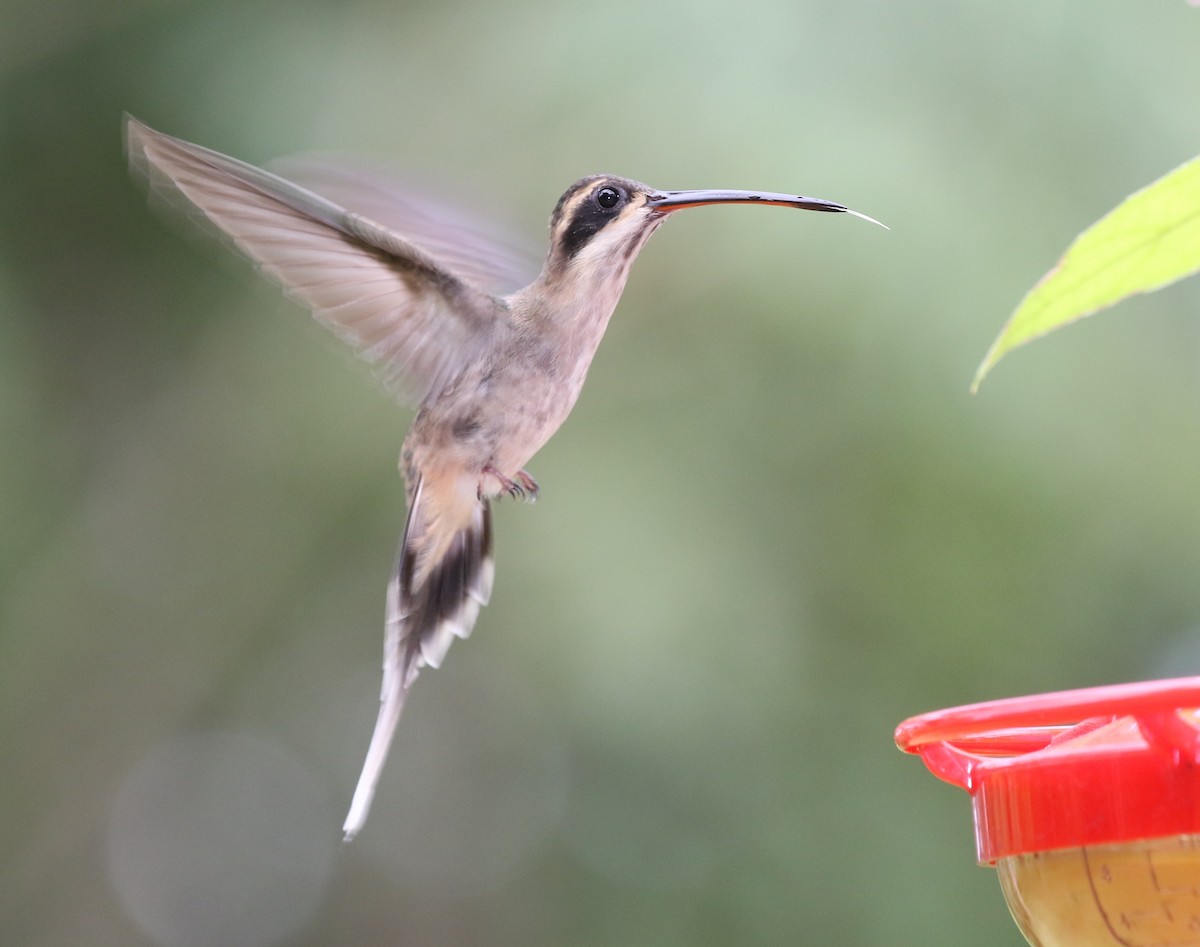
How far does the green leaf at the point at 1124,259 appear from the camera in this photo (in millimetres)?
919

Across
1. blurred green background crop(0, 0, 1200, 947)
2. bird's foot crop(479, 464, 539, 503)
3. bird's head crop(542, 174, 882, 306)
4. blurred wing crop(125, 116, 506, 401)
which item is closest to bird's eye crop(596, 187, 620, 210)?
bird's head crop(542, 174, 882, 306)

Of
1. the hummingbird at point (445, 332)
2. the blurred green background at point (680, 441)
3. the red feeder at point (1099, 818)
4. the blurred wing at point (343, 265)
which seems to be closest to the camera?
the red feeder at point (1099, 818)

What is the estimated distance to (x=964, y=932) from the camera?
3754mm

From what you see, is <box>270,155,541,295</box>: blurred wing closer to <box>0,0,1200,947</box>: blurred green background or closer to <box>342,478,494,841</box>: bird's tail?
<box>342,478,494,841</box>: bird's tail

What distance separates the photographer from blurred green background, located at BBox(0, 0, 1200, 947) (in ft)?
11.9

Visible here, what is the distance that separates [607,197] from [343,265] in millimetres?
350

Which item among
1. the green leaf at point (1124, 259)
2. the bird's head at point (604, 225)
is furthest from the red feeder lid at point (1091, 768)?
the bird's head at point (604, 225)

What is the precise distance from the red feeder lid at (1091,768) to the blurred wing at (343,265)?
0.91 m

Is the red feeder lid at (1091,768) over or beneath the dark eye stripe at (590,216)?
beneath

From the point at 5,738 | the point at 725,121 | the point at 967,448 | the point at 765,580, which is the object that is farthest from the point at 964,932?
the point at 5,738

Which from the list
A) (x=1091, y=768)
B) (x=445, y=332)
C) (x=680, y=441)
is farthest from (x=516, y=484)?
(x=680, y=441)

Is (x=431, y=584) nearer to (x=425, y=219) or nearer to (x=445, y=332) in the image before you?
(x=445, y=332)

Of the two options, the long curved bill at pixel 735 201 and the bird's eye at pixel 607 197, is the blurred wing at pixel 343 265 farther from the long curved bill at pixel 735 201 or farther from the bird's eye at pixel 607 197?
the long curved bill at pixel 735 201

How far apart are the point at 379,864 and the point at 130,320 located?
2006mm
